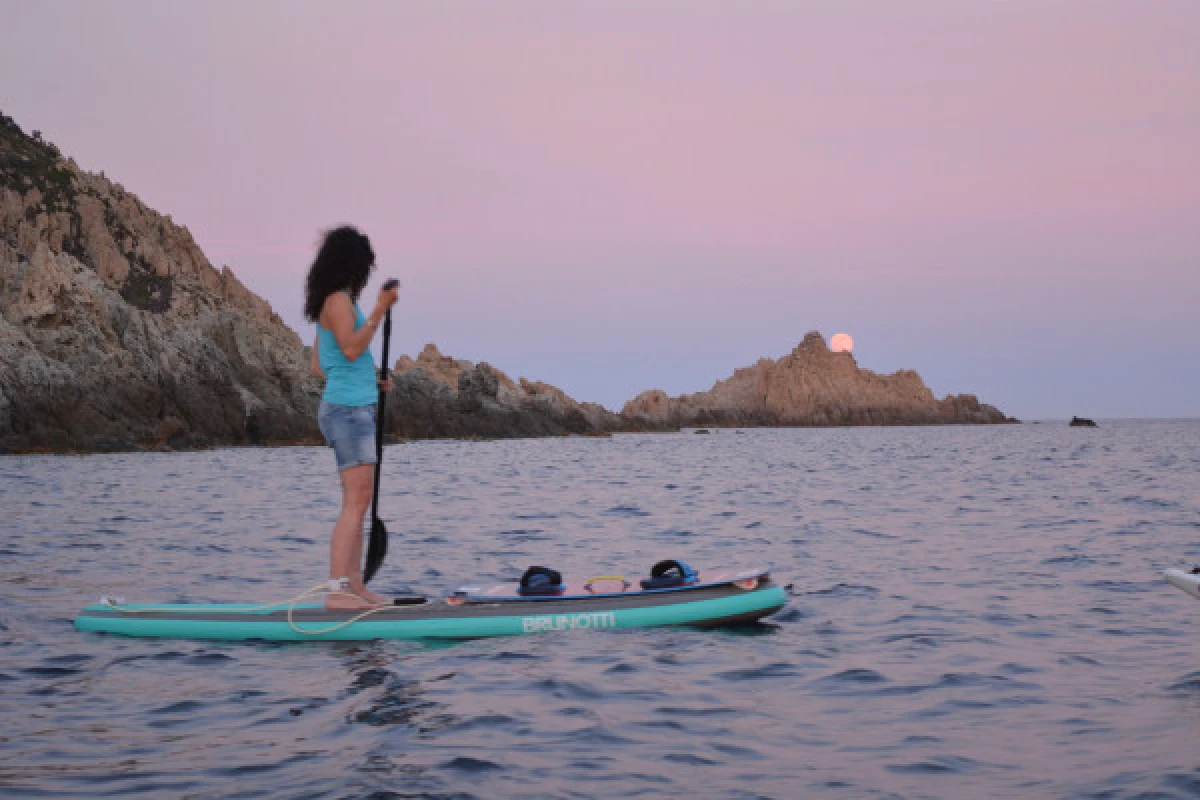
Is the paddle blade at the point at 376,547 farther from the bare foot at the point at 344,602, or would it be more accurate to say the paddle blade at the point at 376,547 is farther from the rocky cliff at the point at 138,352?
the rocky cliff at the point at 138,352

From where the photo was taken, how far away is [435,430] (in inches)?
3376

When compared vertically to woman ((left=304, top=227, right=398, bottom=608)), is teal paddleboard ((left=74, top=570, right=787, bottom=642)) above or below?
below

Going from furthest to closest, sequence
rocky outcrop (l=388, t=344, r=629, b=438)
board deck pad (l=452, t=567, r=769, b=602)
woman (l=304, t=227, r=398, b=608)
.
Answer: rocky outcrop (l=388, t=344, r=629, b=438) → board deck pad (l=452, t=567, r=769, b=602) → woman (l=304, t=227, r=398, b=608)

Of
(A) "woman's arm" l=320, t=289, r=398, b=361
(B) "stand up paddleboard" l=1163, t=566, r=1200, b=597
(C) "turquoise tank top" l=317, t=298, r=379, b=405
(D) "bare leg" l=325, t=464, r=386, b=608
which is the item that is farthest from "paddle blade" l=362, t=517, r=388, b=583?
(B) "stand up paddleboard" l=1163, t=566, r=1200, b=597

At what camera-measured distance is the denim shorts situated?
8188mm

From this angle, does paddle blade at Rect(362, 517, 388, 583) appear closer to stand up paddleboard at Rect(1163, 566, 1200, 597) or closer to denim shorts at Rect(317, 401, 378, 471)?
denim shorts at Rect(317, 401, 378, 471)

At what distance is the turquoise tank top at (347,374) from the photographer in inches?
322

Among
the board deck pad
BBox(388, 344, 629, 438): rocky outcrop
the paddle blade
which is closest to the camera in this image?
the board deck pad

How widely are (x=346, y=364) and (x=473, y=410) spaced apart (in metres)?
83.2

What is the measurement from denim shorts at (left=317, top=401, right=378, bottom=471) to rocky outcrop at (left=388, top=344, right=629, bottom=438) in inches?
2750

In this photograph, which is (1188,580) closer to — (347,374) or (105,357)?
(347,374)

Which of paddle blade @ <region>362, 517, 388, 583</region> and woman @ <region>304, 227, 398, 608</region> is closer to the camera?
woman @ <region>304, 227, 398, 608</region>

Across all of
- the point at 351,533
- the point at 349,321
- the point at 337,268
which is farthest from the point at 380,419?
the point at 337,268

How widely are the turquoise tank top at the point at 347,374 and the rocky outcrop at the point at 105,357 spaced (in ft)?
143
